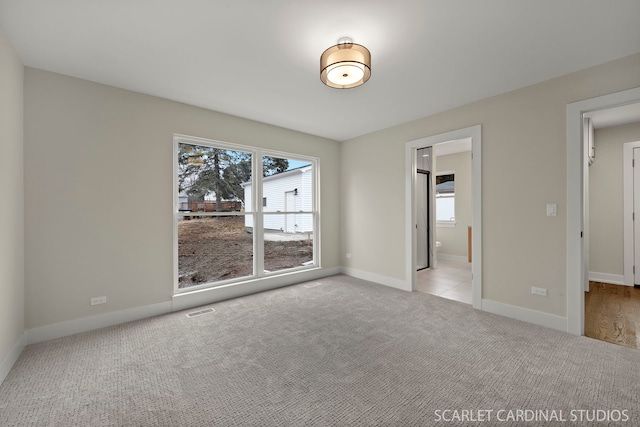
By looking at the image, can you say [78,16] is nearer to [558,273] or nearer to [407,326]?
[407,326]

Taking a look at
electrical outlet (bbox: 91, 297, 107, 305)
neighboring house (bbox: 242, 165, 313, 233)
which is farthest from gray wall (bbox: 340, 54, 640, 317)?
electrical outlet (bbox: 91, 297, 107, 305)

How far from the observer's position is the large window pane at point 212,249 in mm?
3629

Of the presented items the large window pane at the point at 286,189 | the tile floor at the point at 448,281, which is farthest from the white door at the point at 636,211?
the large window pane at the point at 286,189

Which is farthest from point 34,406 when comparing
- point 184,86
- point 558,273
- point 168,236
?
point 558,273

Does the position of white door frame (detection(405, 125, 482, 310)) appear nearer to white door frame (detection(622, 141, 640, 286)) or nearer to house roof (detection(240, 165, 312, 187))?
house roof (detection(240, 165, 312, 187))

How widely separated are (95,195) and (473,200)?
4517mm

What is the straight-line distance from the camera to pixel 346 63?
2205mm

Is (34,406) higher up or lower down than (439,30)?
lower down

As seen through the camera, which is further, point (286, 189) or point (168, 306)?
point (286, 189)

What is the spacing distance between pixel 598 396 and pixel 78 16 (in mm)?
4568

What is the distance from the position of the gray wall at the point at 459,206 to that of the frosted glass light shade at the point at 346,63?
18.0 feet

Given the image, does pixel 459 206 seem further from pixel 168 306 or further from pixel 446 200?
pixel 168 306

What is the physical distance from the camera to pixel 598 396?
181 cm

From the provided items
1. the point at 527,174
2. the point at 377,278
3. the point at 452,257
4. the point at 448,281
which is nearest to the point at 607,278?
the point at 448,281
